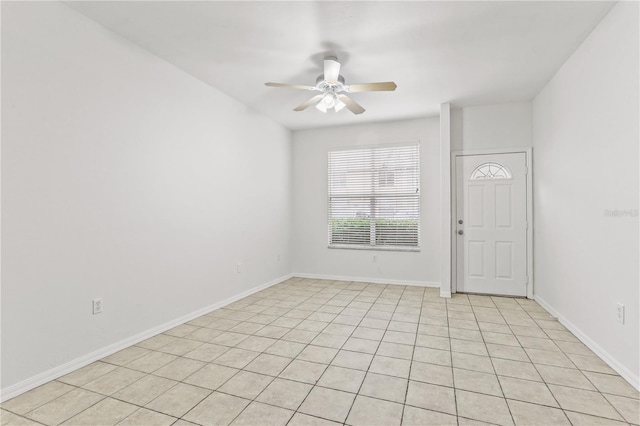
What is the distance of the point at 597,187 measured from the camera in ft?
8.70

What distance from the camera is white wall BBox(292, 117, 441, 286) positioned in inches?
201

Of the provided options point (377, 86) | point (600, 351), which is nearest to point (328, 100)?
point (377, 86)

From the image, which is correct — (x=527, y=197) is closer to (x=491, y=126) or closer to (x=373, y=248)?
(x=491, y=126)

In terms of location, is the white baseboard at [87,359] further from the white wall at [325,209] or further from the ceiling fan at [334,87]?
the ceiling fan at [334,87]

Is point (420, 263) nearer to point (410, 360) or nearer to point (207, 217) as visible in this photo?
point (410, 360)

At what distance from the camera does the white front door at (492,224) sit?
448 cm

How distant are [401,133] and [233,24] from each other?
11.0ft

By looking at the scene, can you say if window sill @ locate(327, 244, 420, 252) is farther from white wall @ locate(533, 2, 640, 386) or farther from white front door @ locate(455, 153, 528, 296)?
white wall @ locate(533, 2, 640, 386)

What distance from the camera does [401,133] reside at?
526cm

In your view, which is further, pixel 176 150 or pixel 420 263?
pixel 420 263

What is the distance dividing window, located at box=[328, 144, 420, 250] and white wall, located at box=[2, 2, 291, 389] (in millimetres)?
2122

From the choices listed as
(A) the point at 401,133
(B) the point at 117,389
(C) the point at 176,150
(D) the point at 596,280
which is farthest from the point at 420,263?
(B) the point at 117,389

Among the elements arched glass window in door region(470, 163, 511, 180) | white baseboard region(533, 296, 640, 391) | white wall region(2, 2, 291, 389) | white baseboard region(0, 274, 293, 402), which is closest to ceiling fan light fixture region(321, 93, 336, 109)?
white wall region(2, 2, 291, 389)

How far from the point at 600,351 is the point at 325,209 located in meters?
3.99
